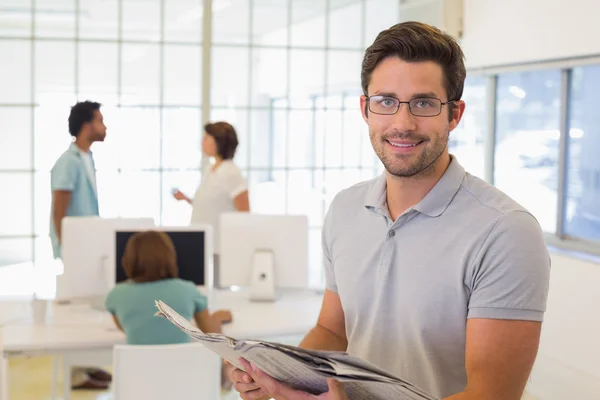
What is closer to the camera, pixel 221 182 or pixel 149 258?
pixel 149 258

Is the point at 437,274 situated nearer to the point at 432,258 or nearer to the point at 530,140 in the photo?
the point at 432,258

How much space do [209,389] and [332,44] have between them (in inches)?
159

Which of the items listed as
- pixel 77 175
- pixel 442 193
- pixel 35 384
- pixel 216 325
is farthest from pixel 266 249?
pixel 442 193

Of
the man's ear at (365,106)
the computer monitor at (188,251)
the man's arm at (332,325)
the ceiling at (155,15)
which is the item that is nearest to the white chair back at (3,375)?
the computer monitor at (188,251)

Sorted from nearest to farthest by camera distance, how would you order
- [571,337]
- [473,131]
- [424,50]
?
[424,50]
[571,337]
[473,131]

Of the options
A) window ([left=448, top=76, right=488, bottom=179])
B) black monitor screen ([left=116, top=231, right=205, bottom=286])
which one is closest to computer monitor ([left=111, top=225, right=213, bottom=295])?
black monitor screen ([left=116, top=231, right=205, bottom=286])

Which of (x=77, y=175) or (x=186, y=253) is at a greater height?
(x=77, y=175)

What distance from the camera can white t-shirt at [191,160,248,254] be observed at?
4.64 meters

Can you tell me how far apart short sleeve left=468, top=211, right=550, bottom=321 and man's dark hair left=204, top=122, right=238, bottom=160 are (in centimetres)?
341

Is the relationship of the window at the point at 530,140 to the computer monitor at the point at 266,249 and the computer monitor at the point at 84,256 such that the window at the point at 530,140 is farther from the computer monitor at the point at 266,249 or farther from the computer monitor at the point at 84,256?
the computer monitor at the point at 84,256

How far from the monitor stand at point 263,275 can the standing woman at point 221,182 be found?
2.63ft

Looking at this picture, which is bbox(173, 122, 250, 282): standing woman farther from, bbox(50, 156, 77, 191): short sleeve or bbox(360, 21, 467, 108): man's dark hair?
bbox(360, 21, 467, 108): man's dark hair

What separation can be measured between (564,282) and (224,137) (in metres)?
2.22

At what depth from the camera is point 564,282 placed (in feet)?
16.4
